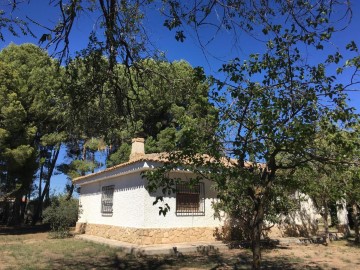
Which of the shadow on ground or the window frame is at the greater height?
the window frame

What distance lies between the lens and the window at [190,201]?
45.2ft

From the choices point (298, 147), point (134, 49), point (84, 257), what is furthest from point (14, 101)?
point (298, 147)

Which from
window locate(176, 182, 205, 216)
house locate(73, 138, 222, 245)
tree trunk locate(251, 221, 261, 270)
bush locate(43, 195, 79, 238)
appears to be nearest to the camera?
tree trunk locate(251, 221, 261, 270)

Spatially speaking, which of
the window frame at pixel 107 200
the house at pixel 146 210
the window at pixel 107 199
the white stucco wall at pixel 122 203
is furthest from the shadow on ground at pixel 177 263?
the window at pixel 107 199

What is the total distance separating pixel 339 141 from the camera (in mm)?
5129

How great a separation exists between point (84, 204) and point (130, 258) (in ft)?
29.1

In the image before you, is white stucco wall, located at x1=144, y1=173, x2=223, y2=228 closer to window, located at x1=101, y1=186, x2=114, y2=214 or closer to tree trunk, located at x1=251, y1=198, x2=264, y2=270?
window, located at x1=101, y1=186, x2=114, y2=214

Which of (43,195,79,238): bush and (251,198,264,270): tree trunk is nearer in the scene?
(251,198,264,270): tree trunk

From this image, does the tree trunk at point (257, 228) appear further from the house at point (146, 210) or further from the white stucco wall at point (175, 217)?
the white stucco wall at point (175, 217)

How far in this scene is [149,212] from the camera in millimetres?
13008

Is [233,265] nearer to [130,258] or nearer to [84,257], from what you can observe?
[130,258]

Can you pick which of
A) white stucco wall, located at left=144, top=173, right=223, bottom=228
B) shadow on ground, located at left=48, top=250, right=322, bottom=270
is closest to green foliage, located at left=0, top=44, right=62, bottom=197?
white stucco wall, located at left=144, top=173, right=223, bottom=228

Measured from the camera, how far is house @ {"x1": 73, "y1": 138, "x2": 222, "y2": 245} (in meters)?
13.0

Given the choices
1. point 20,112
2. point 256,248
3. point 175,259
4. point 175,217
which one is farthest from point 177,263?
point 20,112
